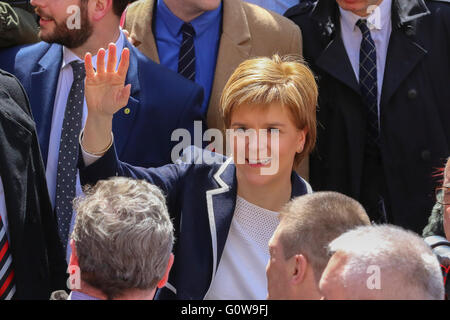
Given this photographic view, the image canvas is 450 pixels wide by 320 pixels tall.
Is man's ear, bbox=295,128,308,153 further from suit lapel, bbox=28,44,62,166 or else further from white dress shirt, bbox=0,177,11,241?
white dress shirt, bbox=0,177,11,241

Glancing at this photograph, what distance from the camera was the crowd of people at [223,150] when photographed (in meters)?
2.36

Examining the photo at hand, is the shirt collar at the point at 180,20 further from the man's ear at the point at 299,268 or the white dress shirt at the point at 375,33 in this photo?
the man's ear at the point at 299,268

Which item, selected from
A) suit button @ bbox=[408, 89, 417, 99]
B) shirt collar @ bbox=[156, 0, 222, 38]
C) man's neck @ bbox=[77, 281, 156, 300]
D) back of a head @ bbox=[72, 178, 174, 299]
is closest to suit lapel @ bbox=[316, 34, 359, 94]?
suit button @ bbox=[408, 89, 417, 99]

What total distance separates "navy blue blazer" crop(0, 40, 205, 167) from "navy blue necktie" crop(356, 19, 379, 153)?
79 centimetres

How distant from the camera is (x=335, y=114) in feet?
13.0

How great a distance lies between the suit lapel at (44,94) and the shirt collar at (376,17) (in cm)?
136

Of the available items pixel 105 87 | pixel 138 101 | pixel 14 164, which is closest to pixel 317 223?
pixel 105 87

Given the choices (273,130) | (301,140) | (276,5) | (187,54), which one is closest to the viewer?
(273,130)

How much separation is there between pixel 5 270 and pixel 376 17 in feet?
6.90

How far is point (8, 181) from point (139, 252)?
2.46ft

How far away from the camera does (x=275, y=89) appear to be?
3.21 m

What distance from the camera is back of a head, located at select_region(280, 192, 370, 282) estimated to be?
2.44 metres

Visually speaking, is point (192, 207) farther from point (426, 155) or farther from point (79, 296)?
point (426, 155)
